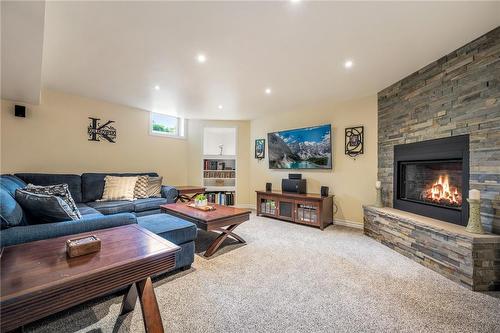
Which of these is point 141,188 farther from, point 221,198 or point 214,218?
point 214,218

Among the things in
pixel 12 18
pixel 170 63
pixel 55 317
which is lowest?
pixel 55 317

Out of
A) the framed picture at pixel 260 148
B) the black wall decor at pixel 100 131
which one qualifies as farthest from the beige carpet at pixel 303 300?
the black wall decor at pixel 100 131

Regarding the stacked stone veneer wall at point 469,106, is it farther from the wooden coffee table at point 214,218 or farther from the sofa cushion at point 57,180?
the sofa cushion at point 57,180

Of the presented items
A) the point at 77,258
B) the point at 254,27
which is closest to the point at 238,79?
the point at 254,27

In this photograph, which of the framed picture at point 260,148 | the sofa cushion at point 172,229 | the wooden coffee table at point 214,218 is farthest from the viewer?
the framed picture at point 260,148

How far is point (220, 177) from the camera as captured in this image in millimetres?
5500

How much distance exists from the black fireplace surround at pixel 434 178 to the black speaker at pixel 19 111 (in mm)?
5604

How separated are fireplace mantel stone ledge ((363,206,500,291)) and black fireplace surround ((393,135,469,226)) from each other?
14cm

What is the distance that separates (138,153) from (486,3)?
17.1 ft

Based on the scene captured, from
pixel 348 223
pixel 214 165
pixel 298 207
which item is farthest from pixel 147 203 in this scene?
pixel 348 223

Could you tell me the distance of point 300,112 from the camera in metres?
4.57

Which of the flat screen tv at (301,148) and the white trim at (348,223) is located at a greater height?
the flat screen tv at (301,148)

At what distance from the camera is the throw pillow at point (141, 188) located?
3799 millimetres

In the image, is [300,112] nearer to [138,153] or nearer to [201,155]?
[201,155]
